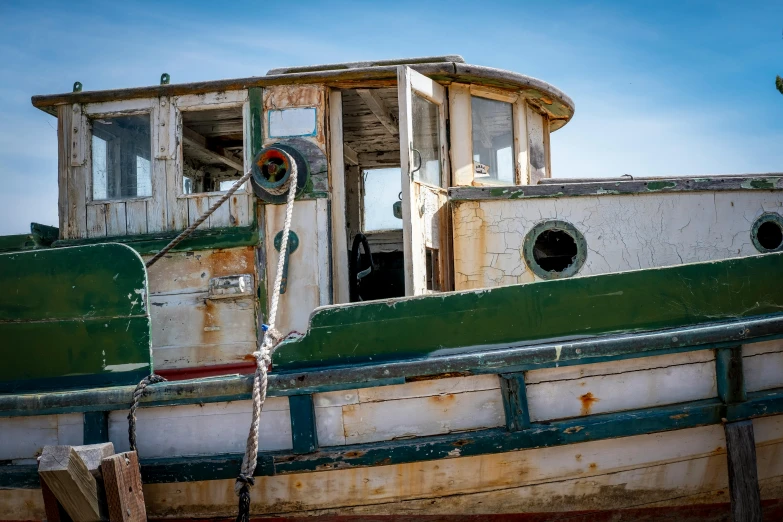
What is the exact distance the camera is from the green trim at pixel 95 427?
3.66 metres

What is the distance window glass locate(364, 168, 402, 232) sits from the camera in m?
6.77

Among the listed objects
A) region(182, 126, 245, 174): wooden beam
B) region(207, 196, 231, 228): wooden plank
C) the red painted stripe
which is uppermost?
region(182, 126, 245, 174): wooden beam

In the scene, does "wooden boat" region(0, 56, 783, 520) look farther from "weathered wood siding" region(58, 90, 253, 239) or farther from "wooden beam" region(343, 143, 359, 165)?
"wooden beam" region(343, 143, 359, 165)

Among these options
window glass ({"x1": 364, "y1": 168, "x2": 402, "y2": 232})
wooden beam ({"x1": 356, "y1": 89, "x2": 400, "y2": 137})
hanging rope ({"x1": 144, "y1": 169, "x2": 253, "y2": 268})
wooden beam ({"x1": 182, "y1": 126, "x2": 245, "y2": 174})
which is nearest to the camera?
hanging rope ({"x1": 144, "y1": 169, "x2": 253, "y2": 268})

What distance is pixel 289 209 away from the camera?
4410 millimetres

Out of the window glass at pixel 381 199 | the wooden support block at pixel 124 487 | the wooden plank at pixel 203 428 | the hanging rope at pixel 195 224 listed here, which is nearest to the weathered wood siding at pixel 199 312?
the hanging rope at pixel 195 224

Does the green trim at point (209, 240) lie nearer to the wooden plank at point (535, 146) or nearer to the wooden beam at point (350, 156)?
the wooden plank at point (535, 146)

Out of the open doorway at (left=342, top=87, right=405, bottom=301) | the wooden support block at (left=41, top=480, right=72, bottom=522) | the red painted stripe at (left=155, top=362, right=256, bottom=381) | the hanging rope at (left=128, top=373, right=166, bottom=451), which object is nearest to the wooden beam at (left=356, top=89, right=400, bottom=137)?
the open doorway at (left=342, top=87, right=405, bottom=301)

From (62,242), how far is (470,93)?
10.1 feet

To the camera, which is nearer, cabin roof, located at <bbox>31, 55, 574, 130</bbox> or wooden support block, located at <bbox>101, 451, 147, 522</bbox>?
wooden support block, located at <bbox>101, 451, 147, 522</bbox>

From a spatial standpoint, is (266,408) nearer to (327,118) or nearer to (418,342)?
(418,342)

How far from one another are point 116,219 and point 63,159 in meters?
0.60

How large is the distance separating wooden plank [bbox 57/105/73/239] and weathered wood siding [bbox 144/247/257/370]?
2.86 feet

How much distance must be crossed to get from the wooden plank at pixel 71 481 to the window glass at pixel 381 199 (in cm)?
384
